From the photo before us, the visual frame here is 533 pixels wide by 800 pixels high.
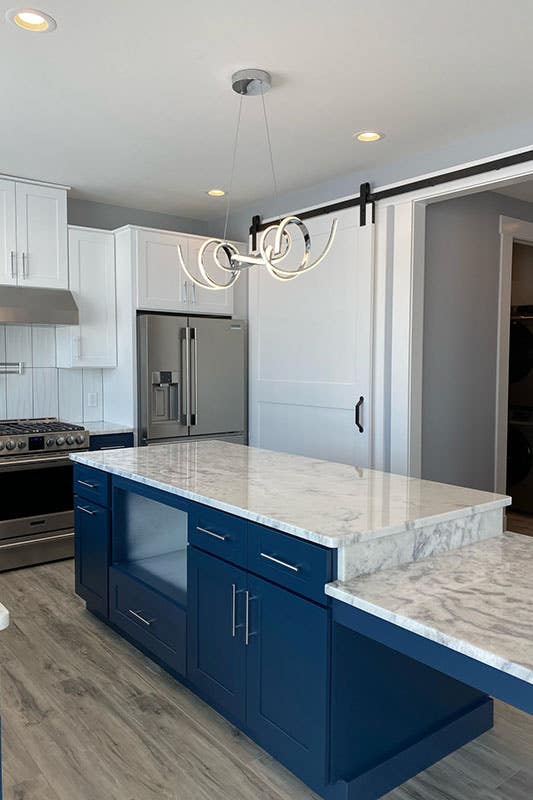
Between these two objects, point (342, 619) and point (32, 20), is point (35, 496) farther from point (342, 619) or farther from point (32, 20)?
point (342, 619)

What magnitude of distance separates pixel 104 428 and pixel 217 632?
102 inches

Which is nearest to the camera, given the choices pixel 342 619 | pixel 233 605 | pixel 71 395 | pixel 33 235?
pixel 342 619

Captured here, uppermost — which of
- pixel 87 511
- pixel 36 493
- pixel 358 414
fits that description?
pixel 358 414

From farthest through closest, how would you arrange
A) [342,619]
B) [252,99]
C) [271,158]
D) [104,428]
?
[104,428] < [271,158] < [252,99] < [342,619]

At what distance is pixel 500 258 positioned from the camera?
15.3ft

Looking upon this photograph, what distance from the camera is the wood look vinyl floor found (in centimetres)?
197

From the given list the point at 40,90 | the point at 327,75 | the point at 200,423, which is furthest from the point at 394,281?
the point at 40,90

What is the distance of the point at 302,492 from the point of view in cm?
234

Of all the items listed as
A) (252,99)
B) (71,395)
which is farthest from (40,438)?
(252,99)

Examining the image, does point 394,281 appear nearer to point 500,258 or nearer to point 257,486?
point 500,258

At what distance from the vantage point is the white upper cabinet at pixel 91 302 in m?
4.58

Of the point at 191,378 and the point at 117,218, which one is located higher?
the point at 117,218

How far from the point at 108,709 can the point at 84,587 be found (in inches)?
36.9

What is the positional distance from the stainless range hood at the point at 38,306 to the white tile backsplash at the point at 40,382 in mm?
386
